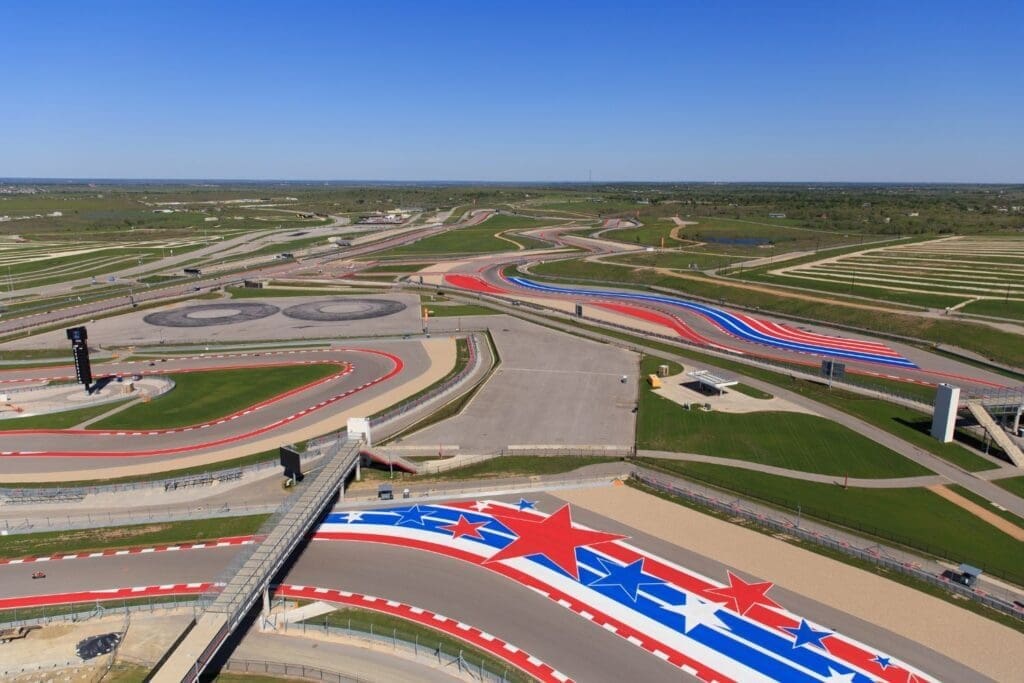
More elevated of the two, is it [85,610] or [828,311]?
[828,311]

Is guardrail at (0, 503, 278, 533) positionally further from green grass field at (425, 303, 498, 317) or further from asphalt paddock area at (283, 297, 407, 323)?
green grass field at (425, 303, 498, 317)

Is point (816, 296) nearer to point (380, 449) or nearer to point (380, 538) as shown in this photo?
point (380, 449)

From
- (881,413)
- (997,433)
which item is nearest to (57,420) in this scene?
(881,413)

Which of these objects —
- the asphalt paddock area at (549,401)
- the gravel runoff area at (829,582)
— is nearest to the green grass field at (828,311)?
the asphalt paddock area at (549,401)

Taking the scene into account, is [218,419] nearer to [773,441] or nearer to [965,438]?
[773,441]

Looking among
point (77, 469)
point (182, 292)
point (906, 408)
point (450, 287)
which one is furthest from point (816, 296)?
point (182, 292)

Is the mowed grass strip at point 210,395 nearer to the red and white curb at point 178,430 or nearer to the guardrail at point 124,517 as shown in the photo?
the red and white curb at point 178,430
